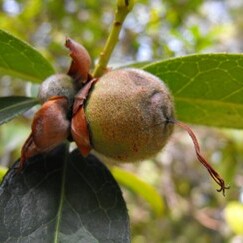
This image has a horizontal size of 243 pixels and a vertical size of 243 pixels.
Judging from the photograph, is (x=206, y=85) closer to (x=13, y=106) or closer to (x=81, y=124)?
(x=81, y=124)

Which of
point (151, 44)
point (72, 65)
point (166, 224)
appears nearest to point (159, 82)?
point (72, 65)

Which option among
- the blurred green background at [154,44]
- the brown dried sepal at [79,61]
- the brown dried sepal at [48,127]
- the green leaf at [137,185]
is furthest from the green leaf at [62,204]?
the blurred green background at [154,44]

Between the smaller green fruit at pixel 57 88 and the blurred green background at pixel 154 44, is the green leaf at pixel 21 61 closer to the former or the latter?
the smaller green fruit at pixel 57 88

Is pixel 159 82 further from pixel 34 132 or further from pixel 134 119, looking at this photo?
pixel 34 132

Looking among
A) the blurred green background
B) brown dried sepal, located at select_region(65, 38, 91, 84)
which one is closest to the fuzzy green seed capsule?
brown dried sepal, located at select_region(65, 38, 91, 84)

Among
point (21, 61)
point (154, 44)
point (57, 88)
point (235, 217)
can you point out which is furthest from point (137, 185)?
point (154, 44)
